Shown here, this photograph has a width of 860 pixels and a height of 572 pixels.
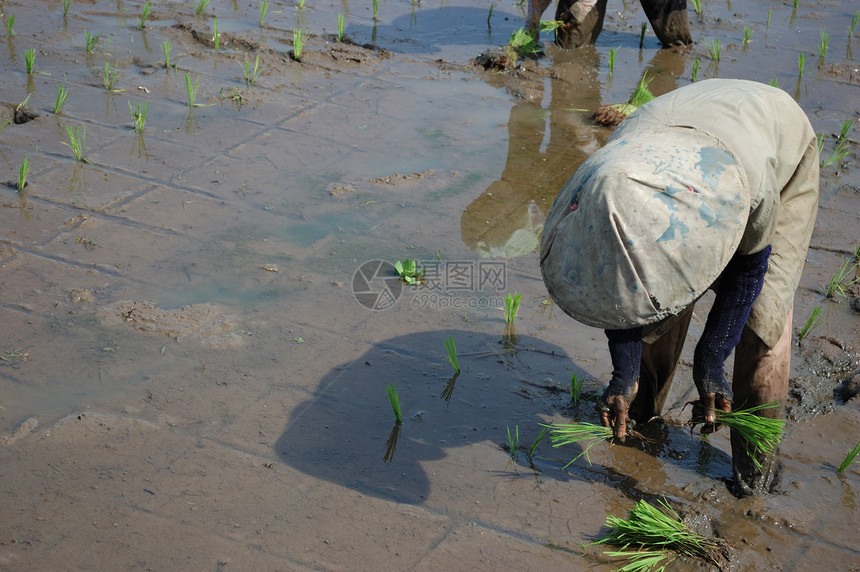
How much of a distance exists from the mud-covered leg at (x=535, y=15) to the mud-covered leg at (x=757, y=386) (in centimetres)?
489

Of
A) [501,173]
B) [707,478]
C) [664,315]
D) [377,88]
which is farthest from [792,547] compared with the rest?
[377,88]

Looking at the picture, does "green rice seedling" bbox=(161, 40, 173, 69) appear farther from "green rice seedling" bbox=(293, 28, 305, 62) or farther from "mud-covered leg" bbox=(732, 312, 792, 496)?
"mud-covered leg" bbox=(732, 312, 792, 496)

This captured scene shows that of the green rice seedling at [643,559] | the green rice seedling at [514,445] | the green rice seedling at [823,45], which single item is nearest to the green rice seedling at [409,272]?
the green rice seedling at [514,445]

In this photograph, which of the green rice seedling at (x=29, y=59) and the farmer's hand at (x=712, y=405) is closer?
the farmer's hand at (x=712, y=405)

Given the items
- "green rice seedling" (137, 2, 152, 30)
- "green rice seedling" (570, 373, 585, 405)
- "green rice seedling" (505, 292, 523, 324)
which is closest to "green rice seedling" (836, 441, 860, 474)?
"green rice seedling" (570, 373, 585, 405)

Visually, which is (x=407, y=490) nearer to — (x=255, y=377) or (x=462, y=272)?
(x=255, y=377)

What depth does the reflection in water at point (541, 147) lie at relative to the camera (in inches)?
184

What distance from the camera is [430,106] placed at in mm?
6113

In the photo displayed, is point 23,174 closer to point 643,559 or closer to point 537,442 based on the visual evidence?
point 537,442

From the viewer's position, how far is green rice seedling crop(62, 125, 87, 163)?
487 centimetres

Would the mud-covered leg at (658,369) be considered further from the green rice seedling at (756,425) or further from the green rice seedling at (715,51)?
the green rice seedling at (715,51)

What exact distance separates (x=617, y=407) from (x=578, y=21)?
5.73 meters

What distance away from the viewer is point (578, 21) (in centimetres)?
741

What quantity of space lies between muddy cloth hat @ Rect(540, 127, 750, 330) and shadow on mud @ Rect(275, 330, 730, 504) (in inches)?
43.9
